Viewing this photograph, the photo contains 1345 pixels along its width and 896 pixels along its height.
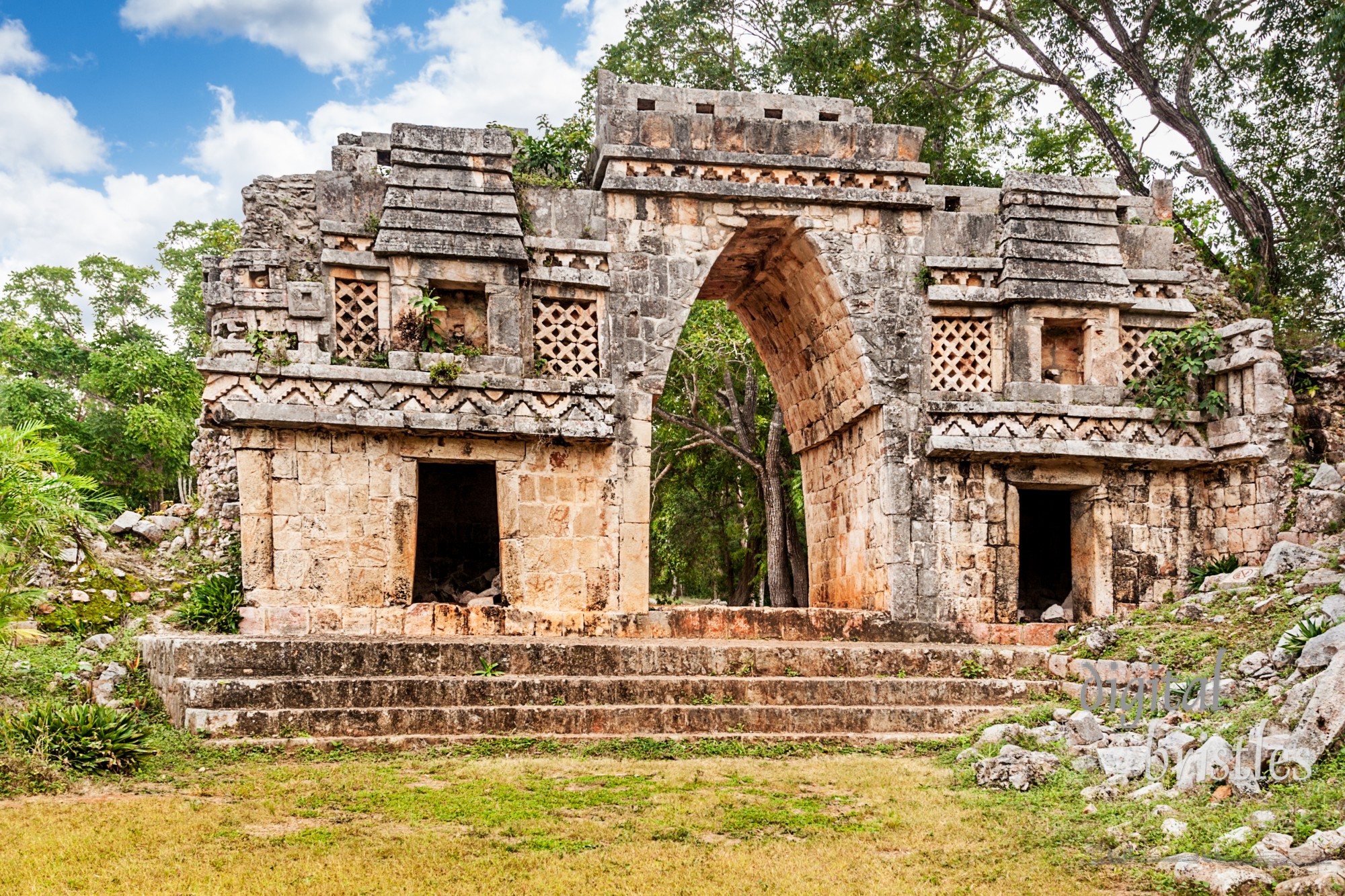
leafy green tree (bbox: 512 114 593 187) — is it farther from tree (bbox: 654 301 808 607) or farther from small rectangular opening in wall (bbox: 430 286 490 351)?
tree (bbox: 654 301 808 607)

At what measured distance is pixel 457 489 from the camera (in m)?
15.1

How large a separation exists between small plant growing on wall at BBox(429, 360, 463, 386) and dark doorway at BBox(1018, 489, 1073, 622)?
782 centimetres

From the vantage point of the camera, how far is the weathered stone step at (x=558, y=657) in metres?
8.03

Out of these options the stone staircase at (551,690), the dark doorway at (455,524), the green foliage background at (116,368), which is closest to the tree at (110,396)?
the green foliage background at (116,368)

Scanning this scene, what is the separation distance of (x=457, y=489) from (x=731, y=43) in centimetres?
1036

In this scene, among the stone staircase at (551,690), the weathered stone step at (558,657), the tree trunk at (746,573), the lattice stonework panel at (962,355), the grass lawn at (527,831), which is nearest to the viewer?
the grass lawn at (527,831)

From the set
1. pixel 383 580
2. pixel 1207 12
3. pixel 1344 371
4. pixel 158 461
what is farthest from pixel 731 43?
pixel 158 461

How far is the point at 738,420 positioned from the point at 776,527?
2.19 metres

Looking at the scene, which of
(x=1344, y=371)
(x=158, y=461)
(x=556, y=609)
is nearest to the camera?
(x=556, y=609)

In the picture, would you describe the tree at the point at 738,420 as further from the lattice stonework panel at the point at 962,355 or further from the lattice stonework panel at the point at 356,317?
the lattice stonework panel at the point at 356,317

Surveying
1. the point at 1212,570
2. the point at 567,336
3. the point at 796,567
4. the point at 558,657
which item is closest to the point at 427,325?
the point at 567,336

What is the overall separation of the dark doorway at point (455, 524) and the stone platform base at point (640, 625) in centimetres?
425

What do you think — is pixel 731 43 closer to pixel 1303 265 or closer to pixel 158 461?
pixel 1303 265

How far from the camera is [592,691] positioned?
8148 mm
